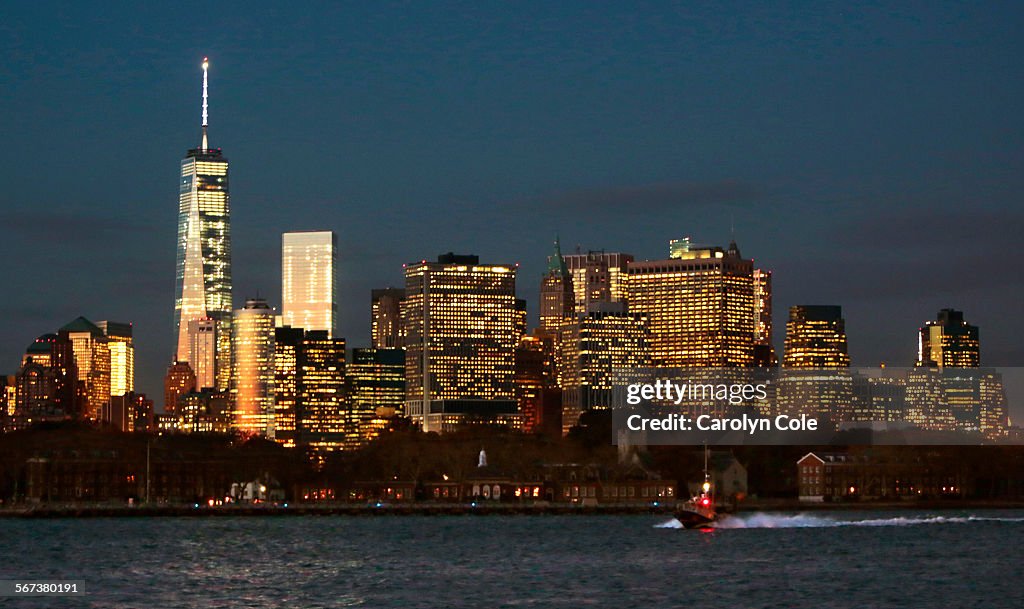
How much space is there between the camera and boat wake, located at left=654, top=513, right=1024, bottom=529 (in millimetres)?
143337

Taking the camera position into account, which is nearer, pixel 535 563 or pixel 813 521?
pixel 535 563

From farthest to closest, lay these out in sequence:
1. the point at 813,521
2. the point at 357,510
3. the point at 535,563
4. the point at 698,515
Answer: the point at 357,510, the point at 813,521, the point at 698,515, the point at 535,563

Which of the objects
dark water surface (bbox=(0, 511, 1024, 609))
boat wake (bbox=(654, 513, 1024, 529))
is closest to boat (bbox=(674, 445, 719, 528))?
dark water surface (bbox=(0, 511, 1024, 609))

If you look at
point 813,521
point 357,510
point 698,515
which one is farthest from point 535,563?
point 357,510

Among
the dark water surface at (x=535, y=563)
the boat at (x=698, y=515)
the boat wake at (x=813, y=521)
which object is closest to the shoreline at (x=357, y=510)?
the boat wake at (x=813, y=521)

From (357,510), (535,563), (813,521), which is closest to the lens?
(535,563)

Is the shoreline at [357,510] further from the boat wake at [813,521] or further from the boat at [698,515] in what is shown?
the boat at [698,515]

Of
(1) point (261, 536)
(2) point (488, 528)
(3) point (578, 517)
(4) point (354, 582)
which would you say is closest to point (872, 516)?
(3) point (578, 517)

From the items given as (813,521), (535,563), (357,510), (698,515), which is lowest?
(535,563)

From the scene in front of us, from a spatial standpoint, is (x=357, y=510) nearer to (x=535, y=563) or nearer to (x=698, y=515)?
(x=698, y=515)

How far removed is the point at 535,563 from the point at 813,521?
5159 centimetres

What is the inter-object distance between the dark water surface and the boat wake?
213 millimetres

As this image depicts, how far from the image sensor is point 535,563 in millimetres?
100312

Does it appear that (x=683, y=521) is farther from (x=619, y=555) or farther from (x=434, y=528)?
(x=619, y=555)
